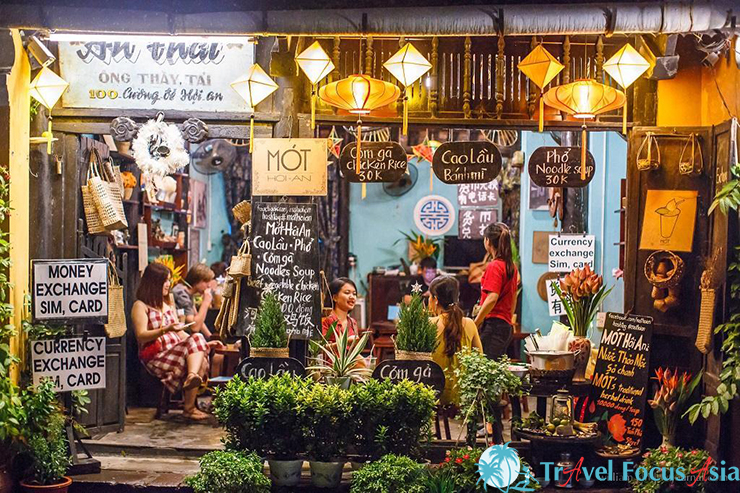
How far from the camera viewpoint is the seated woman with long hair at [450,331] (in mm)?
7689

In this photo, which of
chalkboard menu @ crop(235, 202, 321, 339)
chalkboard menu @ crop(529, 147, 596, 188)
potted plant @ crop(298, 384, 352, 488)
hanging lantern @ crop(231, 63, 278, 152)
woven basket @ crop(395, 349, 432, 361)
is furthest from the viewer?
chalkboard menu @ crop(235, 202, 321, 339)

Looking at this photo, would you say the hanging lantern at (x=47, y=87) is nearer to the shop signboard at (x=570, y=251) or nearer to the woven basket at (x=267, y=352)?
the woven basket at (x=267, y=352)

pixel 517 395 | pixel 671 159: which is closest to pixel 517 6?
pixel 671 159

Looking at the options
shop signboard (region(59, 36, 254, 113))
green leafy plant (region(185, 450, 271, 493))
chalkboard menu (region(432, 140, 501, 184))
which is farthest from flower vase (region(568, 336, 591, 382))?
shop signboard (region(59, 36, 254, 113))

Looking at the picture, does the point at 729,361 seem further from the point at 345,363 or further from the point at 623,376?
the point at 345,363

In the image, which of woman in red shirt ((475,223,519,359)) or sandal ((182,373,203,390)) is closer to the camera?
woman in red shirt ((475,223,519,359))

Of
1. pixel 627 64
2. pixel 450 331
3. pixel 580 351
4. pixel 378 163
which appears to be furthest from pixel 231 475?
pixel 627 64

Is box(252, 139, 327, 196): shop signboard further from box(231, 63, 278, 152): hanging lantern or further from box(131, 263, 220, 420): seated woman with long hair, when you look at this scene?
box(131, 263, 220, 420): seated woman with long hair

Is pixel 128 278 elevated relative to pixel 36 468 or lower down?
elevated

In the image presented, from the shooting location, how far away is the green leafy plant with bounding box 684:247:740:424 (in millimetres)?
6449

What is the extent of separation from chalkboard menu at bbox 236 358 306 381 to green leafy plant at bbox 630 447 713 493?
2819mm

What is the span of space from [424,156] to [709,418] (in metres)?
7.10

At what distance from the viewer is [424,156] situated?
43.7ft

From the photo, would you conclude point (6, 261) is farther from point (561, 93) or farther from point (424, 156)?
point (424, 156)
